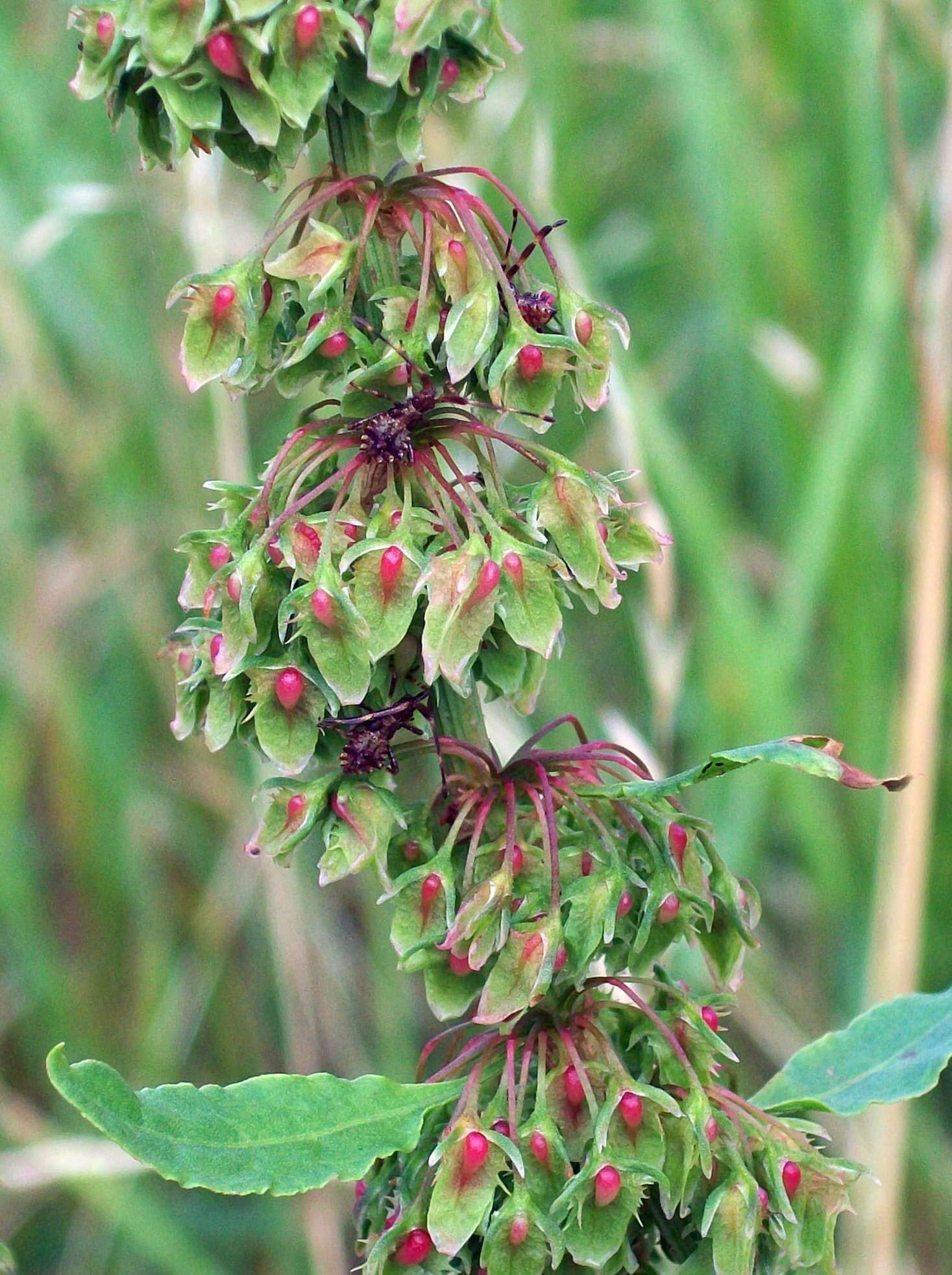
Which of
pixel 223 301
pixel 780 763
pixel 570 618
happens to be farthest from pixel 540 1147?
pixel 570 618

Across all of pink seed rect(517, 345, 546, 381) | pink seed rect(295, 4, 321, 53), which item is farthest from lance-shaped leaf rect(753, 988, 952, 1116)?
pink seed rect(295, 4, 321, 53)

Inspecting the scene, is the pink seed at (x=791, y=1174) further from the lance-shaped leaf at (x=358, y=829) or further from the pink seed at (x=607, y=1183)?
the lance-shaped leaf at (x=358, y=829)

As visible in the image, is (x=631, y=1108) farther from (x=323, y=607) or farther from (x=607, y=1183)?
(x=323, y=607)

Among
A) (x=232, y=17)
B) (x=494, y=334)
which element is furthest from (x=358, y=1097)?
(x=232, y=17)

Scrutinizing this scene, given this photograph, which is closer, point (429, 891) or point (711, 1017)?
point (429, 891)

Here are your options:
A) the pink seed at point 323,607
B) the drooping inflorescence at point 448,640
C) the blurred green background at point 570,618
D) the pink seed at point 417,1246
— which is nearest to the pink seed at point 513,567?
the drooping inflorescence at point 448,640

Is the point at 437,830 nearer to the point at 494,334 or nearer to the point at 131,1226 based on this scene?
the point at 494,334
